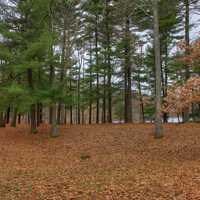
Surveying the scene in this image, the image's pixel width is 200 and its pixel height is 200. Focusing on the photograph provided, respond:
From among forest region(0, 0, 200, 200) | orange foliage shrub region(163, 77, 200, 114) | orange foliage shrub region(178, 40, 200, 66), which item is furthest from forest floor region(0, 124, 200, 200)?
orange foliage shrub region(178, 40, 200, 66)

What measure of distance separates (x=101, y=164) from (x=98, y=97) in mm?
17528

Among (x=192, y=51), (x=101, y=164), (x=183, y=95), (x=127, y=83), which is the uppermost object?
(x=127, y=83)

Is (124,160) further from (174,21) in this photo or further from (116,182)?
(174,21)

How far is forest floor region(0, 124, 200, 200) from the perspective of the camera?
29.9ft

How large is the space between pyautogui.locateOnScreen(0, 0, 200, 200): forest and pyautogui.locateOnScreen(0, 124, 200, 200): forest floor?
3cm

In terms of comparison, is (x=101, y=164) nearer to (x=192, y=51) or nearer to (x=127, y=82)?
(x=192, y=51)

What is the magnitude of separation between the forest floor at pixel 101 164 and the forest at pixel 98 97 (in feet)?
0.10

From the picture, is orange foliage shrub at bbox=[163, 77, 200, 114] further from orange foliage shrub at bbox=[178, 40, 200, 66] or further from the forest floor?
the forest floor

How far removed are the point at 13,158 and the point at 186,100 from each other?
831 centimetres

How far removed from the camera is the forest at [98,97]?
10.3 m

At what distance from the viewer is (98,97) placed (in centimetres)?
3102

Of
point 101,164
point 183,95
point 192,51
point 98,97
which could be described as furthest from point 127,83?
point 183,95

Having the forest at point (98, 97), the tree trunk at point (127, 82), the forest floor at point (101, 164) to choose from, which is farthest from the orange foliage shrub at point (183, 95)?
the tree trunk at point (127, 82)

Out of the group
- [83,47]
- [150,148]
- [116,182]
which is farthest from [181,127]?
[83,47]
